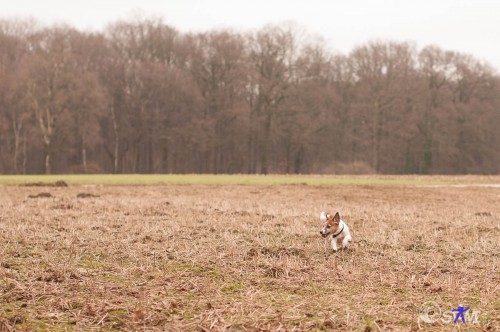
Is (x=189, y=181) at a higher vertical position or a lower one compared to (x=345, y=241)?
higher

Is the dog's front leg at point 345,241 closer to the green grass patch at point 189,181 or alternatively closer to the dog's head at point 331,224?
the dog's head at point 331,224

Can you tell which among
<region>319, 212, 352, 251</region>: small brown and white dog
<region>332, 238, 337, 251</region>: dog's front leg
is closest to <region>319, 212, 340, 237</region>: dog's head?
<region>319, 212, 352, 251</region>: small brown and white dog

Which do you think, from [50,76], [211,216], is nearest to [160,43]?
[50,76]

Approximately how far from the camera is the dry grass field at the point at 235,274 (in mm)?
4898

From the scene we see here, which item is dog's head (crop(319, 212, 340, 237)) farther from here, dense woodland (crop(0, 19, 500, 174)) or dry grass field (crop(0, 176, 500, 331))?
dense woodland (crop(0, 19, 500, 174))

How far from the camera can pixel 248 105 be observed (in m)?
61.9

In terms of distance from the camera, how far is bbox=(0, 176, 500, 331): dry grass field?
4898mm

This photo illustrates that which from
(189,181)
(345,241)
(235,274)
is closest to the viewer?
(235,274)

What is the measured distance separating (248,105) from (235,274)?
55770mm

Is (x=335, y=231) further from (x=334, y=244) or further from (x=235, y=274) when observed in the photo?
(x=235, y=274)

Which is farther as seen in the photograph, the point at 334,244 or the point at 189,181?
the point at 189,181

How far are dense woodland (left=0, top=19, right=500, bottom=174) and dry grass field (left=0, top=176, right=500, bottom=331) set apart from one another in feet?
149

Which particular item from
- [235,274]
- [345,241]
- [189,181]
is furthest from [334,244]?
[189,181]

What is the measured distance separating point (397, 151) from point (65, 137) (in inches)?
1577
